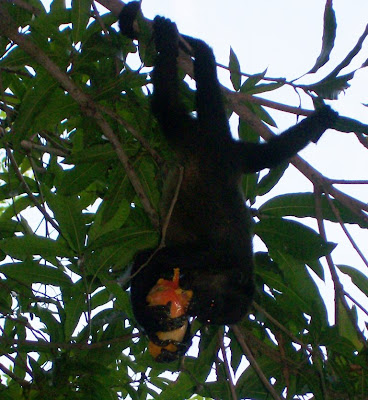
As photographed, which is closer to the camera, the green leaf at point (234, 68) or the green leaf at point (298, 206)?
the green leaf at point (298, 206)

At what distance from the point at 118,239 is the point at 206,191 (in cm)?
88

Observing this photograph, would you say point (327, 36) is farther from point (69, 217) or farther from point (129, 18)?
point (69, 217)

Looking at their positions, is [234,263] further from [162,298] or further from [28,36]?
[28,36]

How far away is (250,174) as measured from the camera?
3203mm

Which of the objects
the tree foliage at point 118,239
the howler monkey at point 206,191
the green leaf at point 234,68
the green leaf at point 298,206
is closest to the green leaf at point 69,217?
the tree foliage at point 118,239

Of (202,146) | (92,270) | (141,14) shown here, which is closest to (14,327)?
(92,270)

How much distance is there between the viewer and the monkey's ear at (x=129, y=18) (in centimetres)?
274

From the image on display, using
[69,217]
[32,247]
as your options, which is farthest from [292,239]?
[32,247]

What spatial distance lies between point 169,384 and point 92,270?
115 cm

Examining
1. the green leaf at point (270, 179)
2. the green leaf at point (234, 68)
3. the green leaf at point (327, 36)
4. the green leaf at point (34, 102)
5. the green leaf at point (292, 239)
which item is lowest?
the green leaf at point (292, 239)

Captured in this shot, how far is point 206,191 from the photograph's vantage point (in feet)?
10.7

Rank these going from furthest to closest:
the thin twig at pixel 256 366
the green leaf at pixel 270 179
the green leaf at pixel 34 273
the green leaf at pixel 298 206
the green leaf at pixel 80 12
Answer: the green leaf at pixel 270 179
the green leaf at pixel 298 206
the green leaf at pixel 80 12
the green leaf at pixel 34 273
the thin twig at pixel 256 366

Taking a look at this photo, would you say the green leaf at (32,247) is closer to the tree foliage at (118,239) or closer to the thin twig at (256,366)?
the tree foliage at (118,239)

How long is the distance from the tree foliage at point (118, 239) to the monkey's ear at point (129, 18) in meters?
0.06
